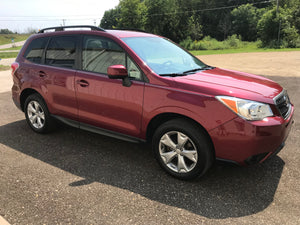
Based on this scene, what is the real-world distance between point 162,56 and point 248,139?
171 centimetres

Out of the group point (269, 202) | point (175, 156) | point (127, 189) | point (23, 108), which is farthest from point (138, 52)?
Answer: point (23, 108)

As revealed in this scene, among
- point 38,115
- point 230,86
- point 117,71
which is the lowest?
point 38,115

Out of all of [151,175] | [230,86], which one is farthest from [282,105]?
[151,175]

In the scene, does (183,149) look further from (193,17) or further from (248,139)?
(193,17)

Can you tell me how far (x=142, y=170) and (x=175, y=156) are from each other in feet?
1.88

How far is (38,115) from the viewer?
187 inches

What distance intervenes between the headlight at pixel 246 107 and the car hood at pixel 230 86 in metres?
0.06

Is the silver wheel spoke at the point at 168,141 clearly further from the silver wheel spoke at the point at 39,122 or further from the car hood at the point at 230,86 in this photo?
the silver wheel spoke at the point at 39,122

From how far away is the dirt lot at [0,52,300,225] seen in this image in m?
2.63

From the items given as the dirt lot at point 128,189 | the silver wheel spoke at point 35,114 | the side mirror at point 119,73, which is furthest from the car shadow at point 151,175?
the side mirror at point 119,73

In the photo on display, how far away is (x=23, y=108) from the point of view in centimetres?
501

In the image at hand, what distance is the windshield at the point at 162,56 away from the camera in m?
3.48

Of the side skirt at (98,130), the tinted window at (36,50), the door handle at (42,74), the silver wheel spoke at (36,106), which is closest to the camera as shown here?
the side skirt at (98,130)

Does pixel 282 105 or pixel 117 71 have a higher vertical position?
pixel 117 71
